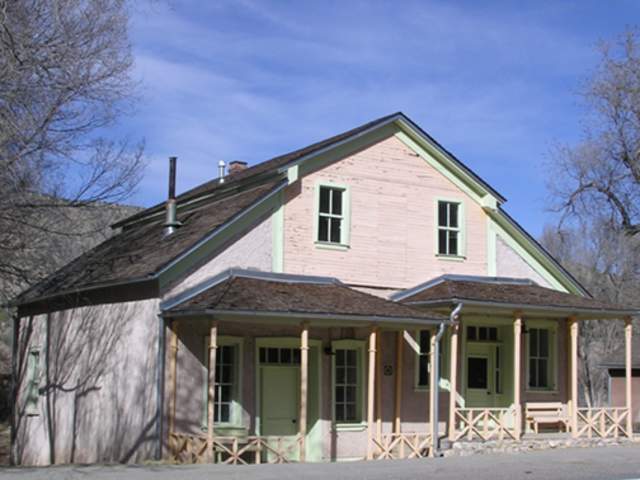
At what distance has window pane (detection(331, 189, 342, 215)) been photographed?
2295cm

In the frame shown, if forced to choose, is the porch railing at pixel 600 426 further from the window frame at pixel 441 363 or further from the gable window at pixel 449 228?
the gable window at pixel 449 228

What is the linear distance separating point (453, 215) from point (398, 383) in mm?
4629

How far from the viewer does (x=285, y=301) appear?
64.5 feet

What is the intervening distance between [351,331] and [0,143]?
9.16 metres

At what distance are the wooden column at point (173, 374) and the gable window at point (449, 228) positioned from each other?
7.49m

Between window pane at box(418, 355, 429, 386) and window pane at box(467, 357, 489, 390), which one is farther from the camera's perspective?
window pane at box(467, 357, 489, 390)

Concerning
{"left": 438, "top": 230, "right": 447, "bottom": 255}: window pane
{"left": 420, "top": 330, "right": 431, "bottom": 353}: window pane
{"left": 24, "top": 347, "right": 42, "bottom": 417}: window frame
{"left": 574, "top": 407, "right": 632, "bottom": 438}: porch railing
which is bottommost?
{"left": 574, "top": 407, "right": 632, "bottom": 438}: porch railing

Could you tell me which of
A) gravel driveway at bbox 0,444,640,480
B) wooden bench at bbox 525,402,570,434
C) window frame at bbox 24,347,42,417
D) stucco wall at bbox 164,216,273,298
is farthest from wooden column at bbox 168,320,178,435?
wooden bench at bbox 525,402,570,434

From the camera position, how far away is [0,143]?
16.6m

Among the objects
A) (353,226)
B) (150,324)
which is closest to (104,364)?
(150,324)

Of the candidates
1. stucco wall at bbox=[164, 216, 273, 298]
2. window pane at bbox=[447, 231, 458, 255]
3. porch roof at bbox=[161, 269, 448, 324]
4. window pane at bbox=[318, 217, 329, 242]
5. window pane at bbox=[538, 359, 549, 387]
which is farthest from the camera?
window pane at bbox=[538, 359, 549, 387]

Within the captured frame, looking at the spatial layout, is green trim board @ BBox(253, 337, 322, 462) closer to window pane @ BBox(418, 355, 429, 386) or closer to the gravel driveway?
window pane @ BBox(418, 355, 429, 386)

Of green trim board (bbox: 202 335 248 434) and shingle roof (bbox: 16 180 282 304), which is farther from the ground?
shingle roof (bbox: 16 180 282 304)

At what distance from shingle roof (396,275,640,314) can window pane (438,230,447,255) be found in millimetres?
715
